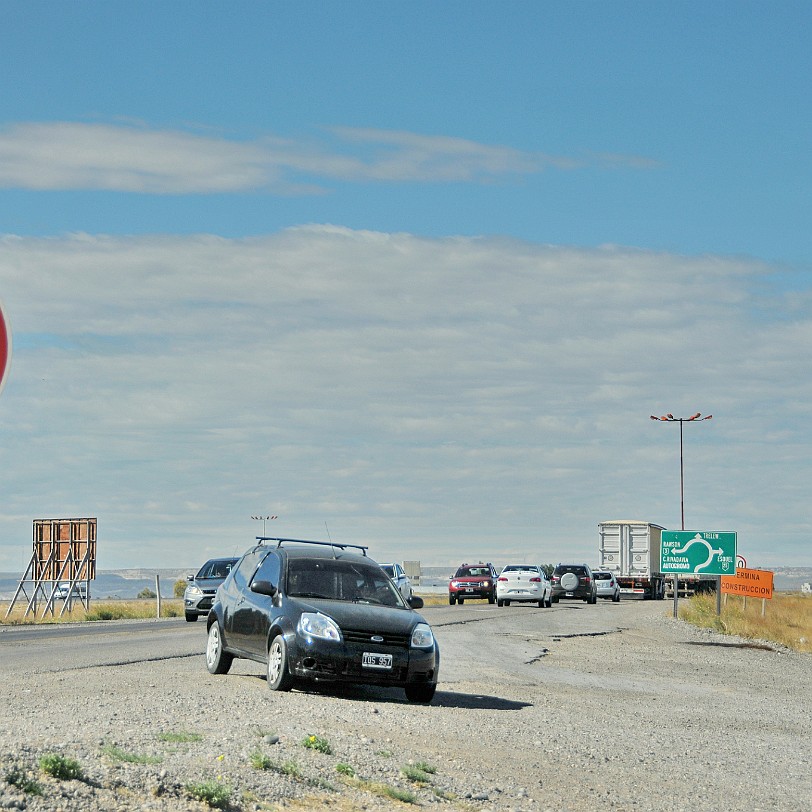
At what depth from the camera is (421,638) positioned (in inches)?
581

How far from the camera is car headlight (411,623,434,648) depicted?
1466 cm

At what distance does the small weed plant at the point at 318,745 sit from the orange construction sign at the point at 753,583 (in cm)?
3118

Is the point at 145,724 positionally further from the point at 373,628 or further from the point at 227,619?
the point at 227,619

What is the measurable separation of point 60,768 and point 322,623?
6742 mm

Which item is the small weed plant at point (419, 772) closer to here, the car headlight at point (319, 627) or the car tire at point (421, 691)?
the car headlight at point (319, 627)

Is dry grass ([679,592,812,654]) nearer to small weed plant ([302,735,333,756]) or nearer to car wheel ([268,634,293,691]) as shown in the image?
car wheel ([268,634,293,691])

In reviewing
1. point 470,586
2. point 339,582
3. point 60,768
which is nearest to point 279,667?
point 339,582

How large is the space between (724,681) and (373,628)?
891cm

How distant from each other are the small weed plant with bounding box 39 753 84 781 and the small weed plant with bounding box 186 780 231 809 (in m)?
0.65

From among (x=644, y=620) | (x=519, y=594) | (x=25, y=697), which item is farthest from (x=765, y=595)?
(x=25, y=697)

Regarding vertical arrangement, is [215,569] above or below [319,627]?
above

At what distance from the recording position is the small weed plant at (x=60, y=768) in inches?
305

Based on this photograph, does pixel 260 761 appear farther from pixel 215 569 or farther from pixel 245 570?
pixel 215 569

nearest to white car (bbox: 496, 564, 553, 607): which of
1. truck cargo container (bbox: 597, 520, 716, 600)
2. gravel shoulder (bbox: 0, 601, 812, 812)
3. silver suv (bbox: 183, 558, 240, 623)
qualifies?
silver suv (bbox: 183, 558, 240, 623)
